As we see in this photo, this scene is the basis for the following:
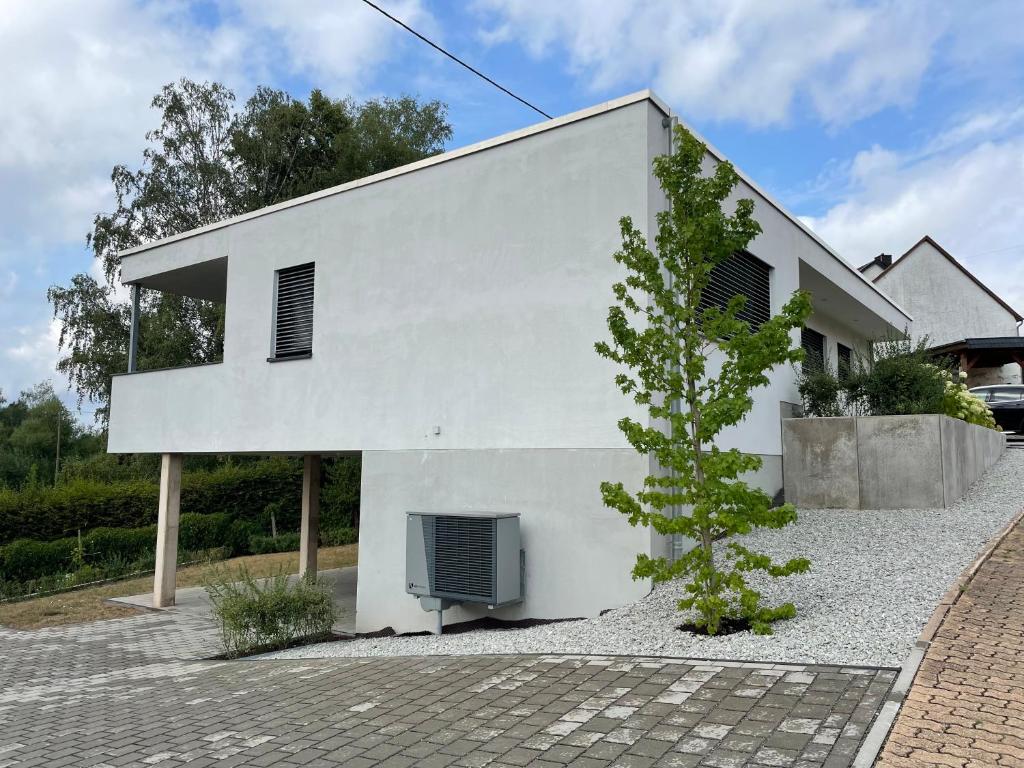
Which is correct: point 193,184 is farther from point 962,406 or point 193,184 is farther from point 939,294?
point 939,294

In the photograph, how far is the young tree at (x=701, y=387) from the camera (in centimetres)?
581

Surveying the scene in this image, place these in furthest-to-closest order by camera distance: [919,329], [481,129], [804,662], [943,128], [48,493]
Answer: [919,329], [48,493], [943,128], [481,129], [804,662]

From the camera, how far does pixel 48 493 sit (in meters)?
18.0

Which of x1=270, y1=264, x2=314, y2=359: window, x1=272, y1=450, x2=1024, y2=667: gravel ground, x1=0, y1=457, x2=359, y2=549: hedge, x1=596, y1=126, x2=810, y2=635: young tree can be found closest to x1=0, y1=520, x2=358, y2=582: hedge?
x1=0, y1=457, x2=359, y2=549: hedge

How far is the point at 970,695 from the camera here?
163 inches

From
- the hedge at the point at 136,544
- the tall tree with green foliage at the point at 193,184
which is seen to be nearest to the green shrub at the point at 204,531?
the hedge at the point at 136,544

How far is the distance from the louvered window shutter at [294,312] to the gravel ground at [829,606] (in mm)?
4529

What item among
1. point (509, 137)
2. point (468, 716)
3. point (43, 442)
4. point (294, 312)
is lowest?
point (468, 716)

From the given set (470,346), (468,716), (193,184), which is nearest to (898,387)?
(470,346)

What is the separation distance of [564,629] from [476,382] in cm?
318

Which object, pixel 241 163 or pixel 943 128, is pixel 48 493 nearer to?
pixel 241 163

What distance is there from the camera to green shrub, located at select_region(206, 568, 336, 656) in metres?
8.34

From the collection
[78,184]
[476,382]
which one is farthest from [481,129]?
[78,184]

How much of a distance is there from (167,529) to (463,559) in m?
7.33
